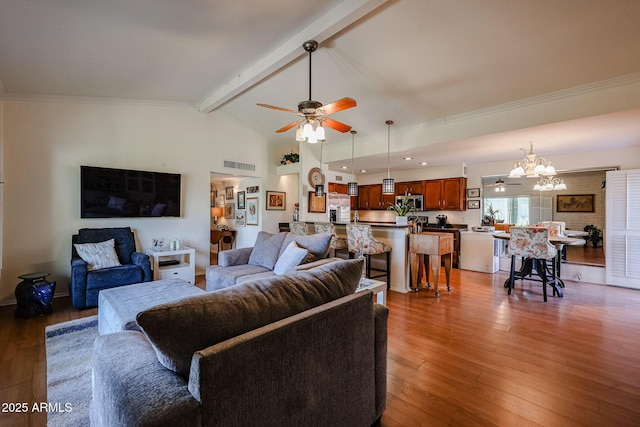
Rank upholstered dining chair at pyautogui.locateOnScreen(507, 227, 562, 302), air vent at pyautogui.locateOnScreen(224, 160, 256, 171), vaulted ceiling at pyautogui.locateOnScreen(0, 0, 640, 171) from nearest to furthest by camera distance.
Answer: vaulted ceiling at pyautogui.locateOnScreen(0, 0, 640, 171) → upholstered dining chair at pyautogui.locateOnScreen(507, 227, 562, 302) → air vent at pyautogui.locateOnScreen(224, 160, 256, 171)

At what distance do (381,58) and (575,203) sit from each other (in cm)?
501

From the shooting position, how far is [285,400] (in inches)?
41.9

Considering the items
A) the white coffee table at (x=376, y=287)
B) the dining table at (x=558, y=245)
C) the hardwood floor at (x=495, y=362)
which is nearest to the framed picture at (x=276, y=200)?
the hardwood floor at (x=495, y=362)

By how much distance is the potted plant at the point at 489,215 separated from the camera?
627 cm

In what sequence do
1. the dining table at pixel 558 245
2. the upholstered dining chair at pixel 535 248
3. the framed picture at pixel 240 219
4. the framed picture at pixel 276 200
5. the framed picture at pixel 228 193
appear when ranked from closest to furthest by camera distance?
the upholstered dining chair at pixel 535 248 < the dining table at pixel 558 245 < the framed picture at pixel 276 200 < the framed picture at pixel 240 219 < the framed picture at pixel 228 193

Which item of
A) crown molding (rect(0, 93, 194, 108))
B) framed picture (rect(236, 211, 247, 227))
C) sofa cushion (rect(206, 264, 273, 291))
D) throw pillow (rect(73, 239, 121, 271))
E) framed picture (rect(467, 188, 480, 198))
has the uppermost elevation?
crown molding (rect(0, 93, 194, 108))

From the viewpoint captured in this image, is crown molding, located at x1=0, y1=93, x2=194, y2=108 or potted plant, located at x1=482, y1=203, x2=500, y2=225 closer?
crown molding, located at x1=0, y1=93, x2=194, y2=108

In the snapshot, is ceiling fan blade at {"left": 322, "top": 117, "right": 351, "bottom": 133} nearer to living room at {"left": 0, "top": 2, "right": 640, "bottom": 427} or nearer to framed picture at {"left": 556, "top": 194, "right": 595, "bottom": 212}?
living room at {"left": 0, "top": 2, "right": 640, "bottom": 427}

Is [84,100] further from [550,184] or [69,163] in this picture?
[550,184]

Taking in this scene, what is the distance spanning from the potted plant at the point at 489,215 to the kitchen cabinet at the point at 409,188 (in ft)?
4.88

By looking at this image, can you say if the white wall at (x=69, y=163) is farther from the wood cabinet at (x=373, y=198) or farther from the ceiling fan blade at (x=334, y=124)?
the wood cabinet at (x=373, y=198)

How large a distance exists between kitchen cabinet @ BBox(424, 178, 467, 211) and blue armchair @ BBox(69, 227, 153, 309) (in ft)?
19.9

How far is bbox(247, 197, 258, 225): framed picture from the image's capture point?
6617mm

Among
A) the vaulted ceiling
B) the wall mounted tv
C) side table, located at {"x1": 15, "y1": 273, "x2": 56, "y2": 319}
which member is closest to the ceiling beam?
the vaulted ceiling
